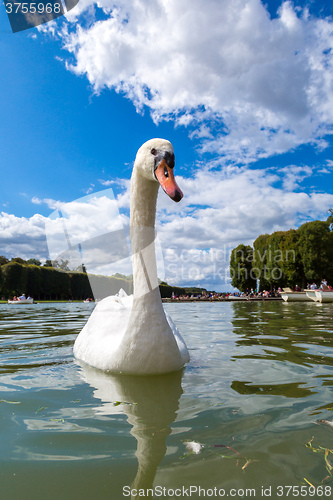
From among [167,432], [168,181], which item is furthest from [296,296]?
[167,432]

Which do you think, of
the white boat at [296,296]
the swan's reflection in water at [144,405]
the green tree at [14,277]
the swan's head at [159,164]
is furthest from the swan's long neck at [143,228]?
the green tree at [14,277]

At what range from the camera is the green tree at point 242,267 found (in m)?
68.5

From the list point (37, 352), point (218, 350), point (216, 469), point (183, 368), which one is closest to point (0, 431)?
point (216, 469)

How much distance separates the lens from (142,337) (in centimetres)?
378

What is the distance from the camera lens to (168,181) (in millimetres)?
3541

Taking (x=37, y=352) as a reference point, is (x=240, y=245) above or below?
above

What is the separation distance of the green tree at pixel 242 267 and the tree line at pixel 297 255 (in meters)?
3.08

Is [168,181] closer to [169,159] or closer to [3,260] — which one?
[169,159]

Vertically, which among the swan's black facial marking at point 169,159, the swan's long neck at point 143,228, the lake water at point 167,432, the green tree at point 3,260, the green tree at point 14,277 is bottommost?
the lake water at point 167,432

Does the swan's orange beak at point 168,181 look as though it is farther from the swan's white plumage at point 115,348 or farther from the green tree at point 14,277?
the green tree at point 14,277

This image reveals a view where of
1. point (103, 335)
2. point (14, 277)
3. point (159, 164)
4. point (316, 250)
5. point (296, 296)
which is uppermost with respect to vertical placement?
point (316, 250)

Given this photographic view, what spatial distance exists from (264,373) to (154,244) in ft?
6.92

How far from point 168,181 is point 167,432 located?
2.30 meters

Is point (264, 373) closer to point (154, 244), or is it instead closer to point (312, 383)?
point (312, 383)
